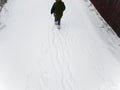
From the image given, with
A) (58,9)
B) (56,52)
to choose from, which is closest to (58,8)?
(58,9)

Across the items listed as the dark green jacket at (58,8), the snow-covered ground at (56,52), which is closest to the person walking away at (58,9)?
the dark green jacket at (58,8)

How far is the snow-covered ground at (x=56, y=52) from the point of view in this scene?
352 inches

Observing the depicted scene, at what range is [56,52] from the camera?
10.4m

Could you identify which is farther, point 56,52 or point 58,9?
point 58,9

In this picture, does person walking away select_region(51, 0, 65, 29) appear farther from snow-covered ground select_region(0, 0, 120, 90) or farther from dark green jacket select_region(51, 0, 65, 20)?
snow-covered ground select_region(0, 0, 120, 90)

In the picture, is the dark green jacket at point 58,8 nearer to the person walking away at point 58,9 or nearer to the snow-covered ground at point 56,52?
the person walking away at point 58,9

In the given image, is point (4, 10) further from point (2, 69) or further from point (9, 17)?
point (2, 69)

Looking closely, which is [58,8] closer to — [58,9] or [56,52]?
[58,9]

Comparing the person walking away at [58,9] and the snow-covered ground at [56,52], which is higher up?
the person walking away at [58,9]

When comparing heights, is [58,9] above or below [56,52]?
above

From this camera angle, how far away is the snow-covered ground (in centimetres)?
895

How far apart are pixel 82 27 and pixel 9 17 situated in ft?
12.3

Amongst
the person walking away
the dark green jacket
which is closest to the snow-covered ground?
the person walking away

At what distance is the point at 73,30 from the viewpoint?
11922mm
